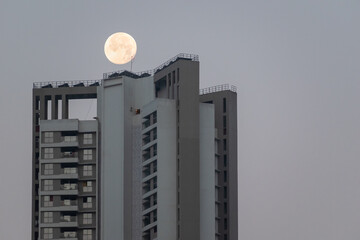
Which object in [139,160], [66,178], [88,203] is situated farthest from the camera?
[66,178]

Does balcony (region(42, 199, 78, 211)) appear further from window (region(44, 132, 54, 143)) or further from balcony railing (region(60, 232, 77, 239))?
window (region(44, 132, 54, 143))

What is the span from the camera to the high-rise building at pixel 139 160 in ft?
356

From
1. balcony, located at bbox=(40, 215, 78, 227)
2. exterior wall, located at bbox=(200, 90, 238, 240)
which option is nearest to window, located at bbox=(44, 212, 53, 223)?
balcony, located at bbox=(40, 215, 78, 227)

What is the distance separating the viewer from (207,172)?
11106cm

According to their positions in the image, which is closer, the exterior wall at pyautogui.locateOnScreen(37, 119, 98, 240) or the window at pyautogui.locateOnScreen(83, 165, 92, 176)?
Result: the exterior wall at pyautogui.locateOnScreen(37, 119, 98, 240)

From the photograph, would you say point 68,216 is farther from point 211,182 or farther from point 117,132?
point 211,182

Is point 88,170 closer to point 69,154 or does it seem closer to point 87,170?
point 87,170

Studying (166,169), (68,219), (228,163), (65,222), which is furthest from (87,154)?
(166,169)

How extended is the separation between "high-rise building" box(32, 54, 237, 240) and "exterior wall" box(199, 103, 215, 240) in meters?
0.12

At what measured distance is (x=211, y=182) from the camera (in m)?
111

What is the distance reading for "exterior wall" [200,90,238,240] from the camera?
11800cm

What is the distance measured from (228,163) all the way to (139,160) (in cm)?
1133

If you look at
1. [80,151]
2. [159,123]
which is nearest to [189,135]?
[159,123]

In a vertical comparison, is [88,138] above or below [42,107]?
below
